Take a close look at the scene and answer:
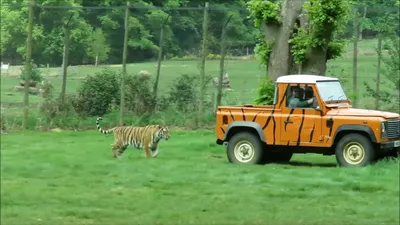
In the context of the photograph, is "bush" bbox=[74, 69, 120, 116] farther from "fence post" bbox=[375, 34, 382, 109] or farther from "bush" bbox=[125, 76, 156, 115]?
"fence post" bbox=[375, 34, 382, 109]

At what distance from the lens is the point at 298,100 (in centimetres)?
987

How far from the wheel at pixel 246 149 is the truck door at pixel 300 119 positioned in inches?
13.4

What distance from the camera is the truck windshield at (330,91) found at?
32.4 ft

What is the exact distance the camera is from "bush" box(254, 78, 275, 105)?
12.2 meters

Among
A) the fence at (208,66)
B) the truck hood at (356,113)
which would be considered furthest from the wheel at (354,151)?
the fence at (208,66)

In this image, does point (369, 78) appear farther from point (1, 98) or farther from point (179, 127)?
point (1, 98)

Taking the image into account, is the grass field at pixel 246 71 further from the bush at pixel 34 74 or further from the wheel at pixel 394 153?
the wheel at pixel 394 153

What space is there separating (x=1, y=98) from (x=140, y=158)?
7.43 feet

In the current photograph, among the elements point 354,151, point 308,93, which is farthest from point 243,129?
point 354,151

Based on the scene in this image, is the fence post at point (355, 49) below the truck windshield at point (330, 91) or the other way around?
the other way around

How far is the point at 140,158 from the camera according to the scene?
9000 mm

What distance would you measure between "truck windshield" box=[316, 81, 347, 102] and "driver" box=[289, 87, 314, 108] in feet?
0.60

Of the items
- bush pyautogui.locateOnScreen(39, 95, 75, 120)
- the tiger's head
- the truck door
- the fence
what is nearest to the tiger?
the tiger's head

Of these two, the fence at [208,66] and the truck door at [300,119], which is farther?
the fence at [208,66]
